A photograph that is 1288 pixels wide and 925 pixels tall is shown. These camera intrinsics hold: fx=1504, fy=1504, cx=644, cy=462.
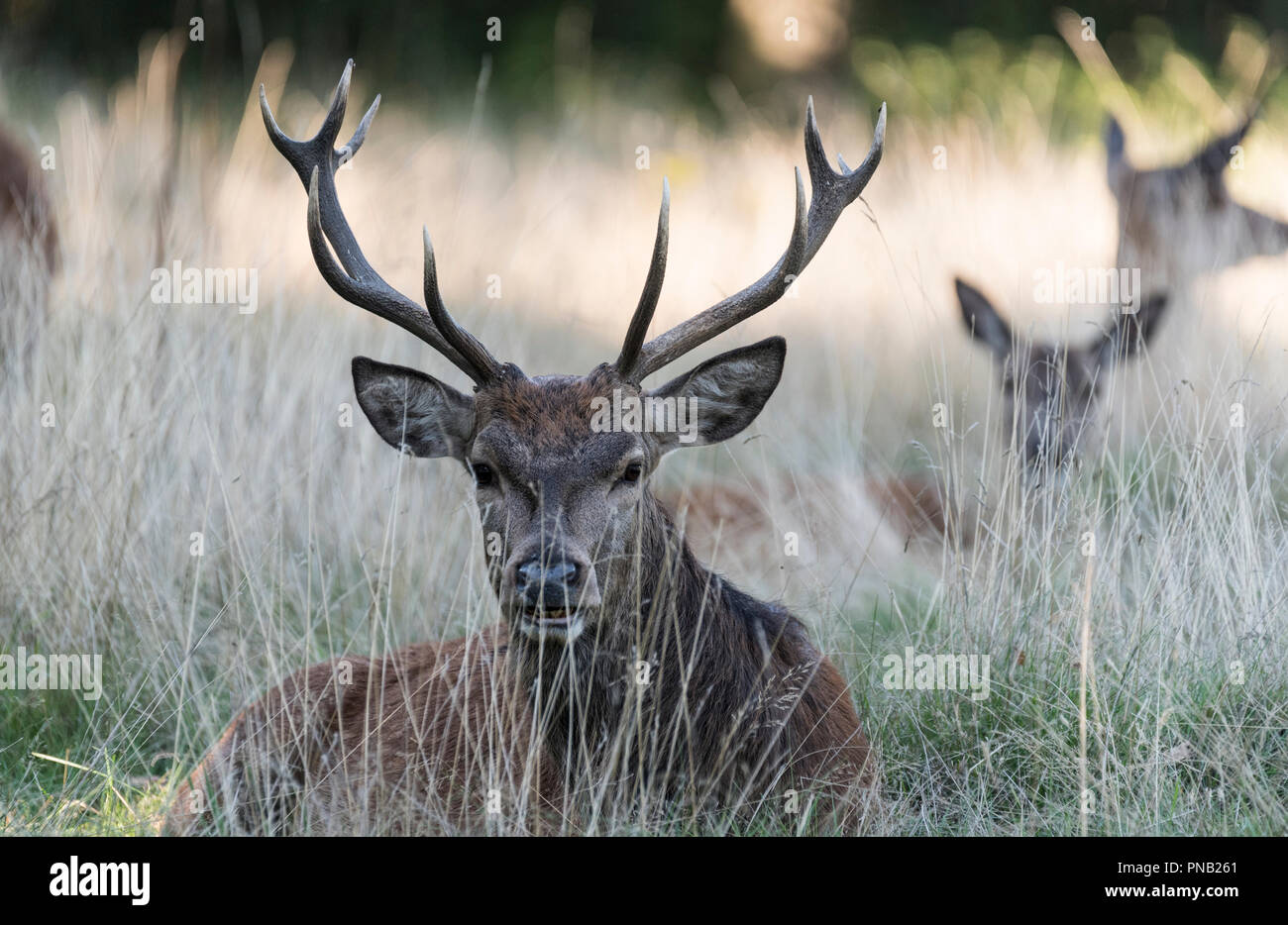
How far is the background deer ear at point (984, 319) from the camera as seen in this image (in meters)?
8.19

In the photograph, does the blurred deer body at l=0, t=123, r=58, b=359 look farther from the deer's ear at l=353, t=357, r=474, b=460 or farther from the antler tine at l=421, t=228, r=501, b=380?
the antler tine at l=421, t=228, r=501, b=380

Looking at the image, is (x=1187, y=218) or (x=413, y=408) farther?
(x=1187, y=218)

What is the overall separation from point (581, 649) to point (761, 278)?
4.33 ft

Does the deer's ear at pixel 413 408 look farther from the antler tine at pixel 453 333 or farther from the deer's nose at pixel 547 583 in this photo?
the deer's nose at pixel 547 583

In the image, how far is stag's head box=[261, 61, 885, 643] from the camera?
420 cm

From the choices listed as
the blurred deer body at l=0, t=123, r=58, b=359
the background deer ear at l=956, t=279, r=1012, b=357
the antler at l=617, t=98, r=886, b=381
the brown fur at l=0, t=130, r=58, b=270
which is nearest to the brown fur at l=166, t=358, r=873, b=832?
the antler at l=617, t=98, r=886, b=381

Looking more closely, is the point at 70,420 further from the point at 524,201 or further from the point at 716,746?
the point at 524,201

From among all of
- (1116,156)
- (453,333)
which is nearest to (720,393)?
(453,333)

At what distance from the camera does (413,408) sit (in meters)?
4.93

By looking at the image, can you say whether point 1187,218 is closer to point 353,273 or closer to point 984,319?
point 984,319

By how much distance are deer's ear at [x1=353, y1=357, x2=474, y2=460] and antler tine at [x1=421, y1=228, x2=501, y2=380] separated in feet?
0.59

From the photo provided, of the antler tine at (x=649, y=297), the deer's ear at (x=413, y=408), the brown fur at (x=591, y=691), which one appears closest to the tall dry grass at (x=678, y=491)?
the brown fur at (x=591, y=691)

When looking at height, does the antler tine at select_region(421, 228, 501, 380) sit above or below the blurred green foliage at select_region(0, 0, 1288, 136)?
below

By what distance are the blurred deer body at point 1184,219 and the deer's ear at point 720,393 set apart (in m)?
5.02
